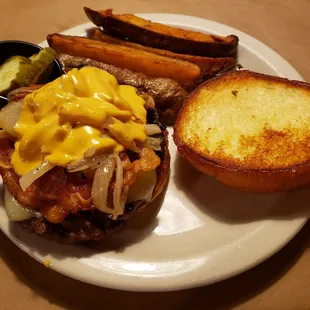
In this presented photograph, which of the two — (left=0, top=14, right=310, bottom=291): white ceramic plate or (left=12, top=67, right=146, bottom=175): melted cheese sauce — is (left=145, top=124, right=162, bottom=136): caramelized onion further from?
(left=0, top=14, right=310, bottom=291): white ceramic plate

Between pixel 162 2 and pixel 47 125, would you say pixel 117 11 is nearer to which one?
pixel 162 2

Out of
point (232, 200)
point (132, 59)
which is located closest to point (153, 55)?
point (132, 59)

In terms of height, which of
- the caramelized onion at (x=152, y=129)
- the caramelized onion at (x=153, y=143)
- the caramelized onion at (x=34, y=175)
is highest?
the caramelized onion at (x=152, y=129)

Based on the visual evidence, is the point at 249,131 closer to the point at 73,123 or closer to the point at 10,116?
the point at 73,123

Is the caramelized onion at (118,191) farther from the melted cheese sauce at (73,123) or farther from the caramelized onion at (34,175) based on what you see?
the caramelized onion at (34,175)

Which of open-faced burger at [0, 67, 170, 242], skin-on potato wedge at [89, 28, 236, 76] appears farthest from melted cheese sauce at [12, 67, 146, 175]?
skin-on potato wedge at [89, 28, 236, 76]

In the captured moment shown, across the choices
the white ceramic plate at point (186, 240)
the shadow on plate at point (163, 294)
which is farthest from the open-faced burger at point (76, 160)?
the shadow on plate at point (163, 294)
